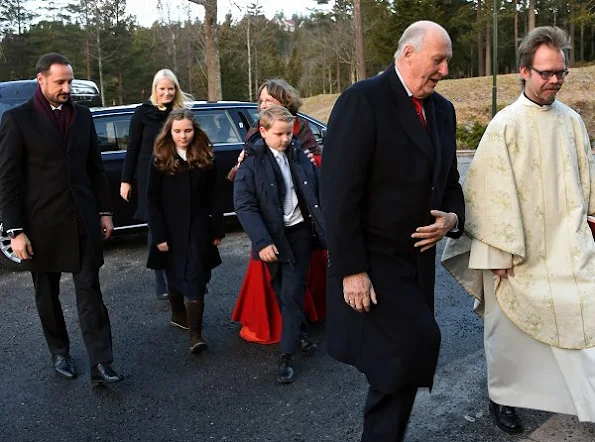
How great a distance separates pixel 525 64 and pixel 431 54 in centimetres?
86

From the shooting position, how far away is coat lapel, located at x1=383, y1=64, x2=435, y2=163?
2561 millimetres

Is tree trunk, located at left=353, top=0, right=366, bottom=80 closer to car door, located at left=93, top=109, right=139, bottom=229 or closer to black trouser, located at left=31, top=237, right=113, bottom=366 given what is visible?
car door, located at left=93, top=109, right=139, bottom=229

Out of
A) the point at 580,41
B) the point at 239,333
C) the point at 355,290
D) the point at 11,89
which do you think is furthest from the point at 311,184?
the point at 580,41

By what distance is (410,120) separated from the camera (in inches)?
101

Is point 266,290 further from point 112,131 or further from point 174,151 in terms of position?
point 112,131

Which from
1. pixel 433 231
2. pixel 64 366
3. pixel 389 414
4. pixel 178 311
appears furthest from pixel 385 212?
pixel 178 311

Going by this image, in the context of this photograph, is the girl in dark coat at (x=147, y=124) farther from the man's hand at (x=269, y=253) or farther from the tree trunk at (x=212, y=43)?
the tree trunk at (x=212, y=43)

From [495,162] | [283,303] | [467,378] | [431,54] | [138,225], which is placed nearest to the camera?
[431,54]

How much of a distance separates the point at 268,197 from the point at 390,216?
172 centimetres

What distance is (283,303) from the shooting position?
4305 millimetres

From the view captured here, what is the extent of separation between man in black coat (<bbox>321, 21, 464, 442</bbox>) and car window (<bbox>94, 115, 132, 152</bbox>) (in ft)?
18.5

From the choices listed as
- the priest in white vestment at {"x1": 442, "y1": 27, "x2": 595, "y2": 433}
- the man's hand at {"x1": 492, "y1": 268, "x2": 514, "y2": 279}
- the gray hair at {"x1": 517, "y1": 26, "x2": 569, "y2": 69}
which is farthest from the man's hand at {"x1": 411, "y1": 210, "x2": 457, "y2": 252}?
the gray hair at {"x1": 517, "y1": 26, "x2": 569, "y2": 69}

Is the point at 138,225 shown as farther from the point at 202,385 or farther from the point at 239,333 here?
the point at 202,385

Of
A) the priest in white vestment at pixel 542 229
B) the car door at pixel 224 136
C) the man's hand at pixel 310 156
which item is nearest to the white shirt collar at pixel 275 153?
the man's hand at pixel 310 156
